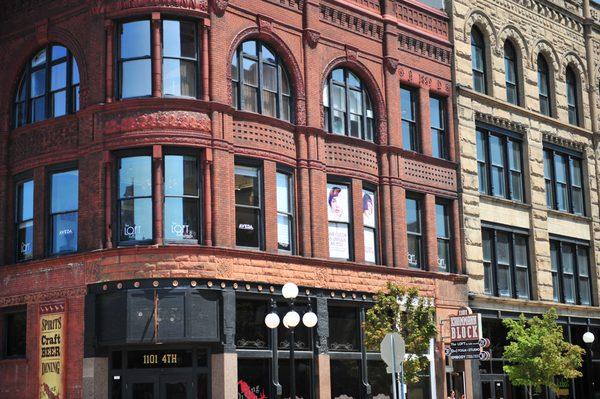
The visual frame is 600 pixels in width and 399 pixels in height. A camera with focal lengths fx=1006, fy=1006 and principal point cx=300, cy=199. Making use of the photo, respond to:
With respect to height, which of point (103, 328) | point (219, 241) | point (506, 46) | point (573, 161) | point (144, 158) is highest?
point (506, 46)

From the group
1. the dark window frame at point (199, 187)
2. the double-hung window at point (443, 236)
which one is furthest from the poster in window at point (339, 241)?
the dark window frame at point (199, 187)

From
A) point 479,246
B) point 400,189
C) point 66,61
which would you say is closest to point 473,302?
point 479,246

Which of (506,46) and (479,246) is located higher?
(506,46)

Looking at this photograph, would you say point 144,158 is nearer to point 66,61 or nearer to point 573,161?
point 66,61

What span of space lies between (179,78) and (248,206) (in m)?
4.55

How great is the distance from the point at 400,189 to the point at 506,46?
11092 millimetres

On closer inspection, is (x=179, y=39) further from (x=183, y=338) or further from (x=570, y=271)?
(x=570, y=271)

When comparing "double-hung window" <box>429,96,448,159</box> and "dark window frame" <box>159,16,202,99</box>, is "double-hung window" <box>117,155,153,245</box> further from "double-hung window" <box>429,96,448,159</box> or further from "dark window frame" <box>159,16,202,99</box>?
"double-hung window" <box>429,96,448,159</box>

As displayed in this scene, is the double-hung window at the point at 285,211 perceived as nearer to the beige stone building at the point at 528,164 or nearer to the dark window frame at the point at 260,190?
the dark window frame at the point at 260,190

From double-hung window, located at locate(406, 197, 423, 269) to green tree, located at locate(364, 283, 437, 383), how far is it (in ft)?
19.4

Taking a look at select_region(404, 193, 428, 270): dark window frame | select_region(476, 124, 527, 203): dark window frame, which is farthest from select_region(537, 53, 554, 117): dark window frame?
select_region(404, 193, 428, 270): dark window frame

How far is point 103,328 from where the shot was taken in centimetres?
2955

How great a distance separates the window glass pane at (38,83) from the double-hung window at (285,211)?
8.41m

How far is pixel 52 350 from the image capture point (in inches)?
1217
